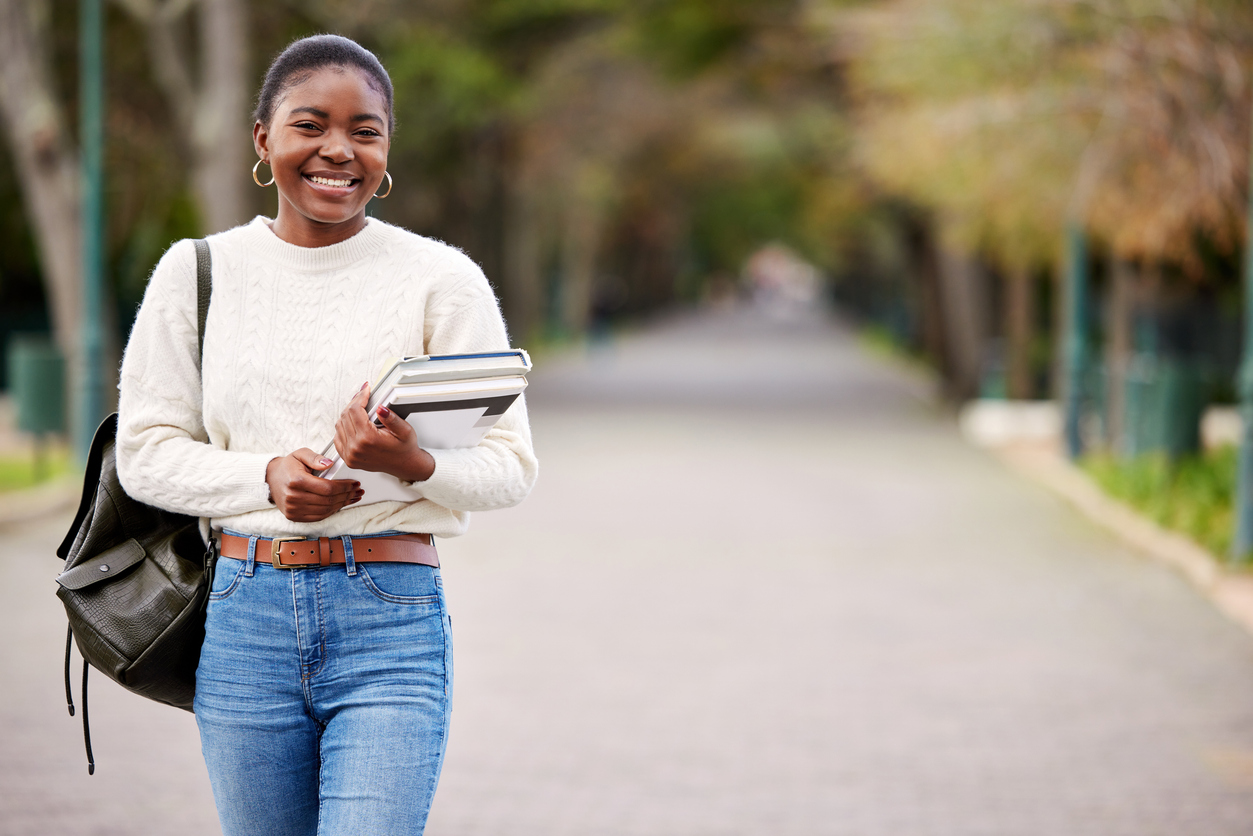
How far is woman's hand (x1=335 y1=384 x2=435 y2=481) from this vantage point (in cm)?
248

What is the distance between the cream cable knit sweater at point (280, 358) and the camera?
2.68 metres

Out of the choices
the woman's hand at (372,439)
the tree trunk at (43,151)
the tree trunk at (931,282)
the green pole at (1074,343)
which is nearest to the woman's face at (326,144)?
the woman's hand at (372,439)

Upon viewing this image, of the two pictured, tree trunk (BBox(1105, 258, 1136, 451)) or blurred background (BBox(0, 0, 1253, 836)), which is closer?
blurred background (BBox(0, 0, 1253, 836))

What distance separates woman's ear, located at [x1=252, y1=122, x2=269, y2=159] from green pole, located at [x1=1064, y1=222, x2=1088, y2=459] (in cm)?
1462

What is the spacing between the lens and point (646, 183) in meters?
52.9

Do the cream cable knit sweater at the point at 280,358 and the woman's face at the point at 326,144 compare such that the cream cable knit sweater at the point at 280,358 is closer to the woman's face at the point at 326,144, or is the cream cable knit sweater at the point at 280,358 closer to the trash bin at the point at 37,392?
the woman's face at the point at 326,144

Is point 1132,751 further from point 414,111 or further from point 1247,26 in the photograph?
point 414,111

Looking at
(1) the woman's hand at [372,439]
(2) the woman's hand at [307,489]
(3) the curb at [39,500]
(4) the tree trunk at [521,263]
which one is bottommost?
(4) the tree trunk at [521,263]

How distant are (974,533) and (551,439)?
855cm

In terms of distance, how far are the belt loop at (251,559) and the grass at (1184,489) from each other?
27.6ft

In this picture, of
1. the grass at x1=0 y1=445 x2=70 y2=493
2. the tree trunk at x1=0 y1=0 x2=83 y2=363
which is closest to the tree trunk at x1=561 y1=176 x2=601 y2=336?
the tree trunk at x1=0 y1=0 x2=83 y2=363

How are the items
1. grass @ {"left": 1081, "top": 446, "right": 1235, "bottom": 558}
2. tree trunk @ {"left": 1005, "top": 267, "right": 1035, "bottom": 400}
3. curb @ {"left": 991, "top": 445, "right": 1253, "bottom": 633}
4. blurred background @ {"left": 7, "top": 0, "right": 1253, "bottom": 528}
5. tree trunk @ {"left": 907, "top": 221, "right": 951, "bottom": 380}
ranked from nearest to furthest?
curb @ {"left": 991, "top": 445, "right": 1253, "bottom": 633}
grass @ {"left": 1081, "top": 446, "right": 1235, "bottom": 558}
blurred background @ {"left": 7, "top": 0, "right": 1253, "bottom": 528}
tree trunk @ {"left": 1005, "top": 267, "right": 1035, "bottom": 400}
tree trunk @ {"left": 907, "top": 221, "right": 951, "bottom": 380}

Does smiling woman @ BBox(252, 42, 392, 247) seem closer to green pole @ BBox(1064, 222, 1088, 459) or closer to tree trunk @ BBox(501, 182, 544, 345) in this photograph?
green pole @ BBox(1064, 222, 1088, 459)

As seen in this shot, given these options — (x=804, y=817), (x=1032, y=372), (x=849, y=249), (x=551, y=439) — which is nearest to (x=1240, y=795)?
(x=804, y=817)
